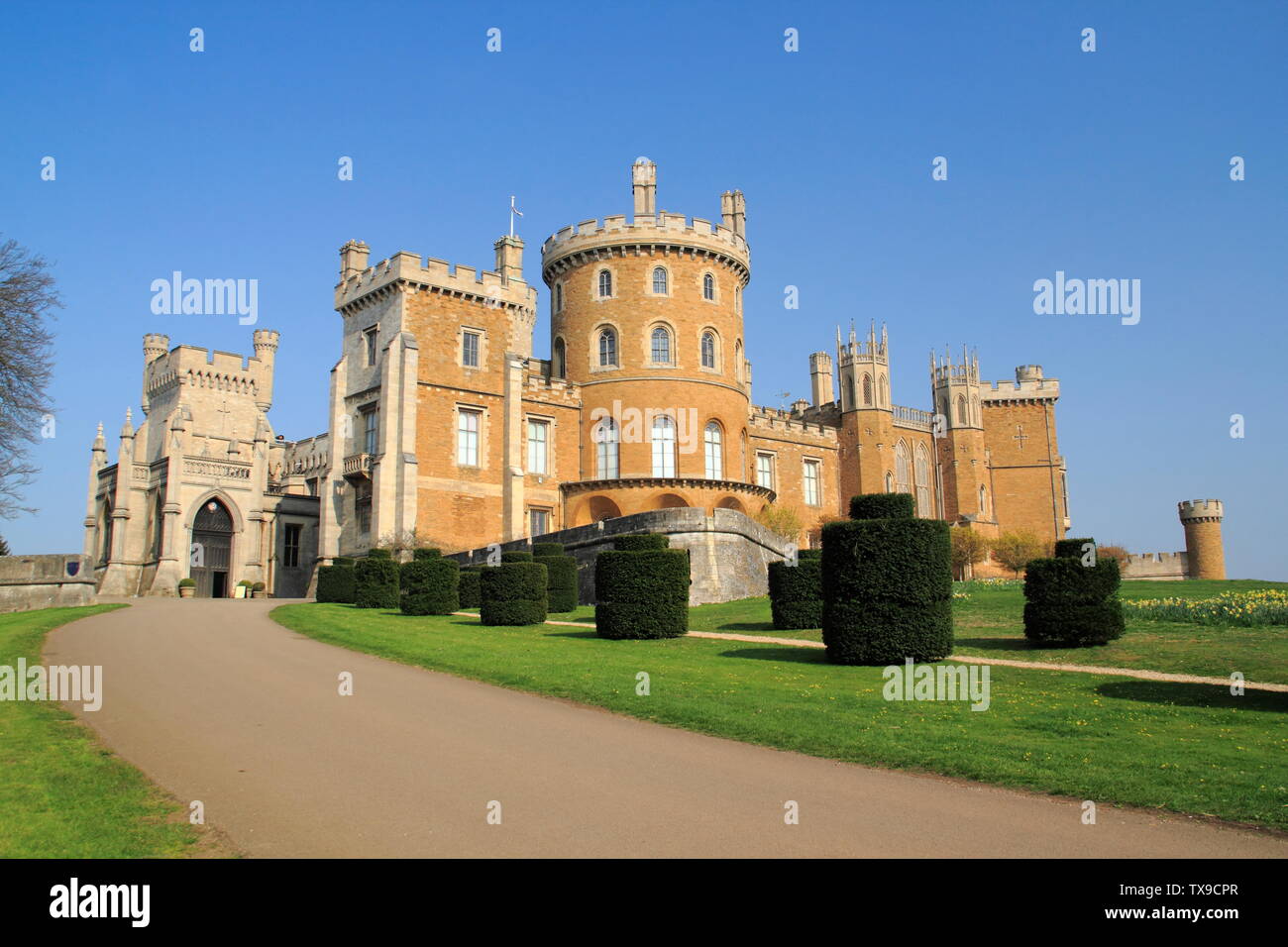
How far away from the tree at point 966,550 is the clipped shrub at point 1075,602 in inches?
1357

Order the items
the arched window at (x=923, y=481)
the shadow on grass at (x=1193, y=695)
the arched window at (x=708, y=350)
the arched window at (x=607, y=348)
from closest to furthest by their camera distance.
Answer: the shadow on grass at (x=1193, y=695) → the arched window at (x=607, y=348) → the arched window at (x=708, y=350) → the arched window at (x=923, y=481)

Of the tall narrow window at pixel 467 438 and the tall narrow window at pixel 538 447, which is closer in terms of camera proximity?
the tall narrow window at pixel 467 438

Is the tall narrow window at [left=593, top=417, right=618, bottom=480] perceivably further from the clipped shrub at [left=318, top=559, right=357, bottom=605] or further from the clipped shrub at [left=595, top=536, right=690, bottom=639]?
the clipped shrub at [left=595, top=536, right=690, bottom=639]

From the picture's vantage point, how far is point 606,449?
4031 cm

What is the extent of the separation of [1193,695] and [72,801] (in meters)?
11.3

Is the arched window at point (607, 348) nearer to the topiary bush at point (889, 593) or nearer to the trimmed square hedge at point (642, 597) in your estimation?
the trimmed square hedge at point (642, 597)

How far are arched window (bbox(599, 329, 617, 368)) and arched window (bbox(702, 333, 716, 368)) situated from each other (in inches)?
143

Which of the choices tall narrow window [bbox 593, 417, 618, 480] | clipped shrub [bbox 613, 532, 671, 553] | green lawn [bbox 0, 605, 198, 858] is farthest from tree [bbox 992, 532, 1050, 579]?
green lawn [bbox 0, 605, 198, 858]

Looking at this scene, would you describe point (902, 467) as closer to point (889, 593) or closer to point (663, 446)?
point (663, 446)

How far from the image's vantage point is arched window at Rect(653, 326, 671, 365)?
132 ft

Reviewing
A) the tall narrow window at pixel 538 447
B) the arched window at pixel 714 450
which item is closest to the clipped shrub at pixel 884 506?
the arched window at pixel 714 450

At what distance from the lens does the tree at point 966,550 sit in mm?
49781
